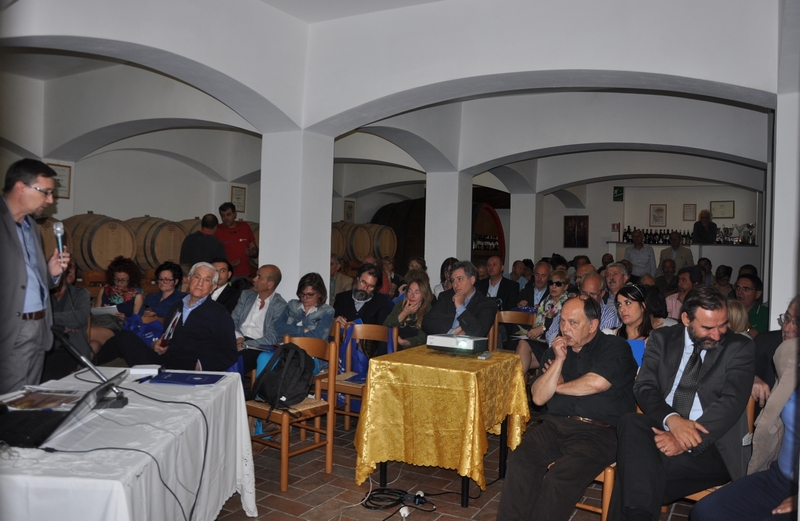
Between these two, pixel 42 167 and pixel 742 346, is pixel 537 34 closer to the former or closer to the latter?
pixel 742 346

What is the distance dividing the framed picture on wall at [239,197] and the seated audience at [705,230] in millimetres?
8391

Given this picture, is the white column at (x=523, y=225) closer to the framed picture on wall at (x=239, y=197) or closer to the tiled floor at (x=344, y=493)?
the framed picture on wall at (x=239, y=197)

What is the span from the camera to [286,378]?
11.9 feet

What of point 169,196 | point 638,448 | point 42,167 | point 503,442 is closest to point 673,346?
point 638,448

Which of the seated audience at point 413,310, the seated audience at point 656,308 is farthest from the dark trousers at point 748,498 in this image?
the seated audience at point 413,310

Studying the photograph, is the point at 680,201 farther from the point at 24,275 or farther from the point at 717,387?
the point at 24,275

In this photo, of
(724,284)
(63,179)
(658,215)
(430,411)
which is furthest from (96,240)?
(658,215)

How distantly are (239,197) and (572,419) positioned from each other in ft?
27.7

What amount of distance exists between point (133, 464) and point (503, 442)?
253 cm

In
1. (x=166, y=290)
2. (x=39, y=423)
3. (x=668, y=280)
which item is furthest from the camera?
(x=668, y=280)

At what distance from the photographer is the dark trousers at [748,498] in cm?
247

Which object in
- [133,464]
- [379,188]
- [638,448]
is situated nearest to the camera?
[133,464]

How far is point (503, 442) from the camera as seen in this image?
3826mm

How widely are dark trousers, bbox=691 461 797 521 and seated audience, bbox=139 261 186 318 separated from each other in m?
4.12
